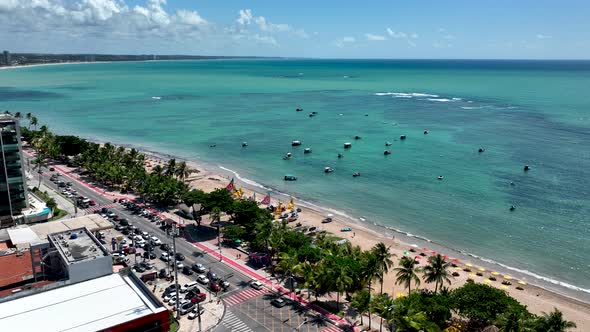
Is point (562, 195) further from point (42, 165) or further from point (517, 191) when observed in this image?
point (42, 165)

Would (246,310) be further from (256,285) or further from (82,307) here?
(82,307)

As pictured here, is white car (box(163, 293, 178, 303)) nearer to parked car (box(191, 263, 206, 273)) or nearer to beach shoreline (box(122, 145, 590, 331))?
parked car (box(191, 263, 206, 273))

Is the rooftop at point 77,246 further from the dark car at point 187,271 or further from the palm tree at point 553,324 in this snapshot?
the palm tree at point 553,324

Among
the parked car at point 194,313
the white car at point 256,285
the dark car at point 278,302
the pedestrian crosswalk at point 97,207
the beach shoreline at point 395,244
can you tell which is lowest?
the beach shoreline at point 395,244

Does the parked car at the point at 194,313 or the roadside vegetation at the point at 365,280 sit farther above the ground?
the roadside vegetation at the point at 365,280

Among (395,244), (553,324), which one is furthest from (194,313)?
(395,244)

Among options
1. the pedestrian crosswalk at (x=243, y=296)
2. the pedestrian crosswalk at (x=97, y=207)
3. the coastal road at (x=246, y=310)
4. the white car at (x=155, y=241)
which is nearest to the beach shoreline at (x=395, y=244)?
the coastal road at (x=246, y=310)

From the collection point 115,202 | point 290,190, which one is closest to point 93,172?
point 115,202
